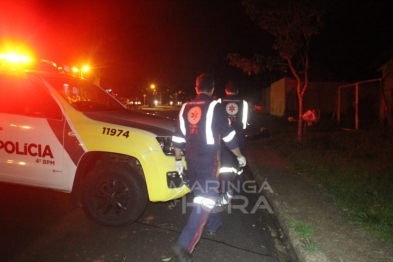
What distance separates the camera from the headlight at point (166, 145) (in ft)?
15.1

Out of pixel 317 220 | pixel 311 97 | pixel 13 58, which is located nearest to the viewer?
pixel 317 220

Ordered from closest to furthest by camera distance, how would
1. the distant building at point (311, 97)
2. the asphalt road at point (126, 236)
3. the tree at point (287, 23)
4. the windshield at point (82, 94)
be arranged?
the asphalt road at point (126, 236) < the windshield at point (82, 94) < the tree at point (287, 23) < the distant building at point (311, 97)

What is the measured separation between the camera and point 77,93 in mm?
5816

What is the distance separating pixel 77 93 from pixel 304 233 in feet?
12.5

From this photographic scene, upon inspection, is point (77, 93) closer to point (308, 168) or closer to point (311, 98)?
point (308, 168)

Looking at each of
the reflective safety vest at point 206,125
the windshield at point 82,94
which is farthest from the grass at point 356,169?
the windshield at point 82,94

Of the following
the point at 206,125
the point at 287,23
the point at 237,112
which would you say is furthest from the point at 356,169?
the point at 287,23

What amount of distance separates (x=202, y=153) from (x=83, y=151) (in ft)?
5.24

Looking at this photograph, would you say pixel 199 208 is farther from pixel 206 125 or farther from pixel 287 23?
pixel 287 23

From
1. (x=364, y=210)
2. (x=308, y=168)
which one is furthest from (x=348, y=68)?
(x=364, y=210)

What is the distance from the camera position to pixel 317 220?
496 centimetres

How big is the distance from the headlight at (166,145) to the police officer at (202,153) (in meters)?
0.60

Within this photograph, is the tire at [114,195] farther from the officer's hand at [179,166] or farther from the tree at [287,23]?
the tree at [287,23]

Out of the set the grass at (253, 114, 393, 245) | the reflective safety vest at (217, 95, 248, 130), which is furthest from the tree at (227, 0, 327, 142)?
the reflective safety vest at (217, 95, 248, 130)
